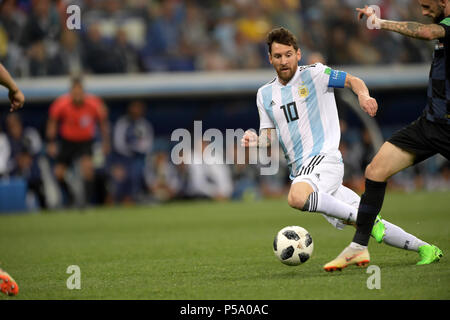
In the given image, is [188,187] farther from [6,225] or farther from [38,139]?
[6,225]

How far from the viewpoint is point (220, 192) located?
19219 mm

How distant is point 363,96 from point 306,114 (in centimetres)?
80

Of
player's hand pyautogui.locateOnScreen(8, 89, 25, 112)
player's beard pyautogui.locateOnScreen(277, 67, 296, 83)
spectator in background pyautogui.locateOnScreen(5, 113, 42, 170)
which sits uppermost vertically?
player's beard pyautogui.locateOnScreen(277, 67, 296, 83)

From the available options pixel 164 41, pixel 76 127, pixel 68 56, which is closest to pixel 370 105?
pixel 76 127

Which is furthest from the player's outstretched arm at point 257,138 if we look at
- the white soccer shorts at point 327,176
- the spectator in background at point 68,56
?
the spectator in background at point 68,56

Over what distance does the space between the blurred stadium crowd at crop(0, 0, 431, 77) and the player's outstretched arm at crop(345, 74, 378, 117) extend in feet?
42.3

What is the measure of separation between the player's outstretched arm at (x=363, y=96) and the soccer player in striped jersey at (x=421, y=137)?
1.36 ft

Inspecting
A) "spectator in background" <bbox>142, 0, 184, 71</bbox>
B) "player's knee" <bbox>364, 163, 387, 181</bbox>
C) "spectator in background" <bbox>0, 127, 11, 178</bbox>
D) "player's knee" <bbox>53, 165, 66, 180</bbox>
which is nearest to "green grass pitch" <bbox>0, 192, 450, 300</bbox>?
"player's knee" <bbox>364, 163, 387, 181</bbox>

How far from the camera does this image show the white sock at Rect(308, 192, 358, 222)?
6.29 m

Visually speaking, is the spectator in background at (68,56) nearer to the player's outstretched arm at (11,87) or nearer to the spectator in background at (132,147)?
the spectator in background at (132,147)

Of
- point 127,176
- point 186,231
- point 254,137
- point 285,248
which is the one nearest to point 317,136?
point 254,137

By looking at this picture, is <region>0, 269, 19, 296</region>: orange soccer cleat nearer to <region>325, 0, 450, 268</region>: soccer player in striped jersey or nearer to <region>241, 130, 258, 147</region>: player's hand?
<region>241, 130, 258, 147</region>: player's hand

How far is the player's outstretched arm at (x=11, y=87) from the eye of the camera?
19.2ft

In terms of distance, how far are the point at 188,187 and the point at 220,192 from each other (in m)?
0.84
